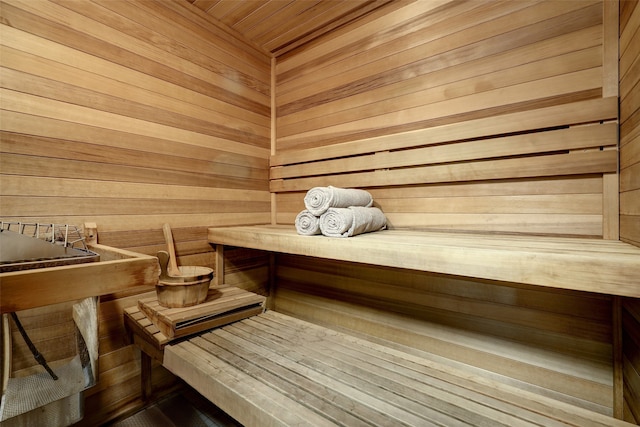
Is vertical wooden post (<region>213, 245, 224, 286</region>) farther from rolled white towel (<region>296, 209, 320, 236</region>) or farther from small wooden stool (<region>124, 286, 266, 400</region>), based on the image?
rolled white towel (<region>296, 209, 320, 236</region>)

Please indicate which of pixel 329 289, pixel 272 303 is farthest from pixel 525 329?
pixel 272 303

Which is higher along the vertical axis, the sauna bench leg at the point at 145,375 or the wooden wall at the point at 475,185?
the wooden wall at the point at 475,185

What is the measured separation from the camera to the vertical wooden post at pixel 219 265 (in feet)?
7.64

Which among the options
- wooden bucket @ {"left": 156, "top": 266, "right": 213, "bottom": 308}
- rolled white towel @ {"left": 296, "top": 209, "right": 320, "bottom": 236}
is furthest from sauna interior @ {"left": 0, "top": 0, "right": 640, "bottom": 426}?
wooden bucket @ {"left": 156, "top": 266, "right": 213, "bottom": 308}

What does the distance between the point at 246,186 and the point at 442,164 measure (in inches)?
61.1

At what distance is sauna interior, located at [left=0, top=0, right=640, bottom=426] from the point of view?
1402 millimetres

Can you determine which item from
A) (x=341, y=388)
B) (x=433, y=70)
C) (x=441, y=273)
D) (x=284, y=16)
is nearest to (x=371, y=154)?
(x=433, y=70)

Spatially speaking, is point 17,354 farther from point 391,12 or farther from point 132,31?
point 391,12

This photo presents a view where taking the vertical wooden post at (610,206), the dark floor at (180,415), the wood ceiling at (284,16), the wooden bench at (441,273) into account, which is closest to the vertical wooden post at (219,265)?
the wooden bench at (441,273)

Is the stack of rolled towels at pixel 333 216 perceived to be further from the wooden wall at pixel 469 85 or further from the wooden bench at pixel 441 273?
the wooden wall at pixel 469 85

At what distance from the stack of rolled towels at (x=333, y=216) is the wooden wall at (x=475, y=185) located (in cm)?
42

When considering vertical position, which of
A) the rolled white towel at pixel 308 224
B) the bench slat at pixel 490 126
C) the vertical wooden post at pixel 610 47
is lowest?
the rolled white towel at pixel 308 224

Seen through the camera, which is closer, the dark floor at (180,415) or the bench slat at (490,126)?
the bench slat at (490,126)

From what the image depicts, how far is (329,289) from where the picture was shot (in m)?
2.40
